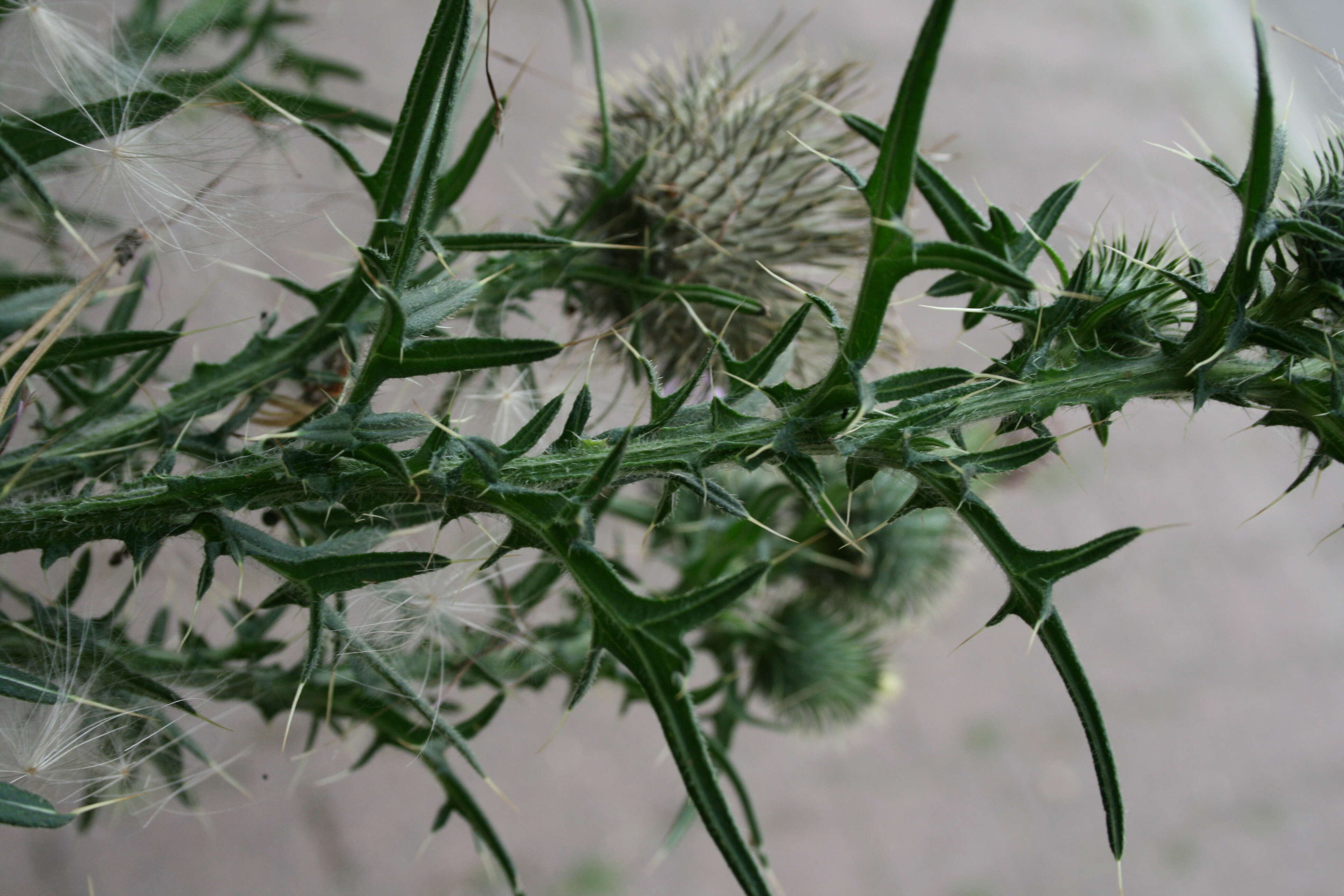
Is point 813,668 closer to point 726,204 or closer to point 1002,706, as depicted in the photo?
point 726,204

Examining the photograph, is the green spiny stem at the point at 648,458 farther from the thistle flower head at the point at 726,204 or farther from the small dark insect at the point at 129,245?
the thistle flower head at the point at 726,204

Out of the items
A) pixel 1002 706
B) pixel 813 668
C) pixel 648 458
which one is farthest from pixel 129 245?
pixel 1002 706

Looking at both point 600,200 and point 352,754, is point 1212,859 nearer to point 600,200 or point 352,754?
point 352,754

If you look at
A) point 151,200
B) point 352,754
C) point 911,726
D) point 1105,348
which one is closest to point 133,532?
point 151,200

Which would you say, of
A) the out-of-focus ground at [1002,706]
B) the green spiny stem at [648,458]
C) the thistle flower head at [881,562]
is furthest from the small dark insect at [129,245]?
the out-of-focus ground at [1002,706]

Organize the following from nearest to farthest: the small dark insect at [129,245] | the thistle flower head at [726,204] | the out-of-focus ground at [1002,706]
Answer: the small dark insect at [129,245]
the thistle flower head at [726,204]
the out-of-focus ground at [1002,706]

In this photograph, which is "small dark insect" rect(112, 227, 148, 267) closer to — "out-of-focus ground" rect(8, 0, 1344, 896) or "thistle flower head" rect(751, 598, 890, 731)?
"thistle flower head" rect(751, 598, 890, 731)
